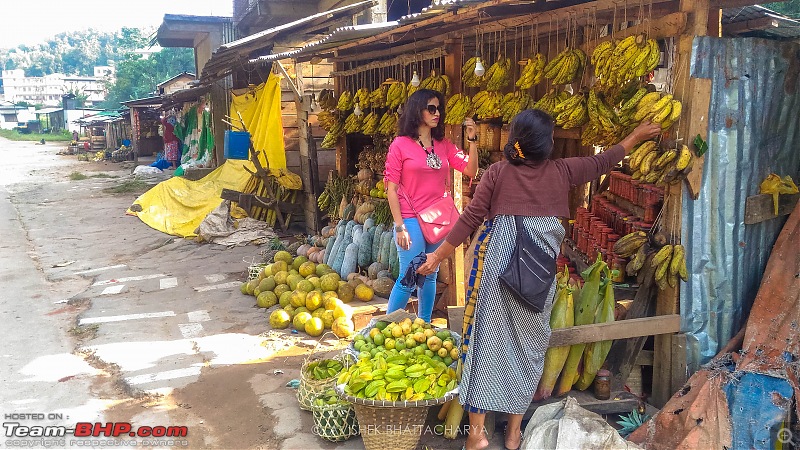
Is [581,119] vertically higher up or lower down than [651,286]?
higher up

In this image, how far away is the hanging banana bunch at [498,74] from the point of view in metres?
4.60

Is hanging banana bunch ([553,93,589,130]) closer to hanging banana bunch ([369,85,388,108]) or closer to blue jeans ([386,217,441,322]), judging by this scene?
blue jeans ([386,217,441,322])

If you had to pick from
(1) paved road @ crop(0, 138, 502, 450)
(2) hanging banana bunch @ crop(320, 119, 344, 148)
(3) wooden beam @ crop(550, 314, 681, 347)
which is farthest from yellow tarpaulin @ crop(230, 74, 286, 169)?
(3) wooden beam @ crop(550, 314, 681, 347)

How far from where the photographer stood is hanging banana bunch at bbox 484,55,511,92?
4.60 meters

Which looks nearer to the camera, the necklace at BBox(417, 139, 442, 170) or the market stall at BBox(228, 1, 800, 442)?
the market stall at BBox(228, 1, 800, 442)

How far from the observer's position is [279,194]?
9.89 metres

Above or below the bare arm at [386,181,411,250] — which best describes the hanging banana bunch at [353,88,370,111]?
above

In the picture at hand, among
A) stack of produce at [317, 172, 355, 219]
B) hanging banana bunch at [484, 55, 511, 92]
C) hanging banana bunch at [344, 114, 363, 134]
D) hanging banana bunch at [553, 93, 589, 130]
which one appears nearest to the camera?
hanging banana bunch at [553, 93, 589, 130]

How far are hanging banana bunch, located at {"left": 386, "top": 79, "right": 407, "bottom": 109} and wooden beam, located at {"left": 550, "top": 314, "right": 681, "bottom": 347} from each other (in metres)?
3.63

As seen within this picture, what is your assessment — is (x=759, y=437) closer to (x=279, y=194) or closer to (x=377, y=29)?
(x=377, y=29)

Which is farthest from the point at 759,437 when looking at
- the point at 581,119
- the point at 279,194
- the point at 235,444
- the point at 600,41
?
the point at 279,194

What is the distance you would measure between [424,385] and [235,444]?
127 centimetres

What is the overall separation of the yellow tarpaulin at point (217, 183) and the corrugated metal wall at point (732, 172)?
762 cm

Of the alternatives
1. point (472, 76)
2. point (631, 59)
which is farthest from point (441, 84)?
point (631, 59)
